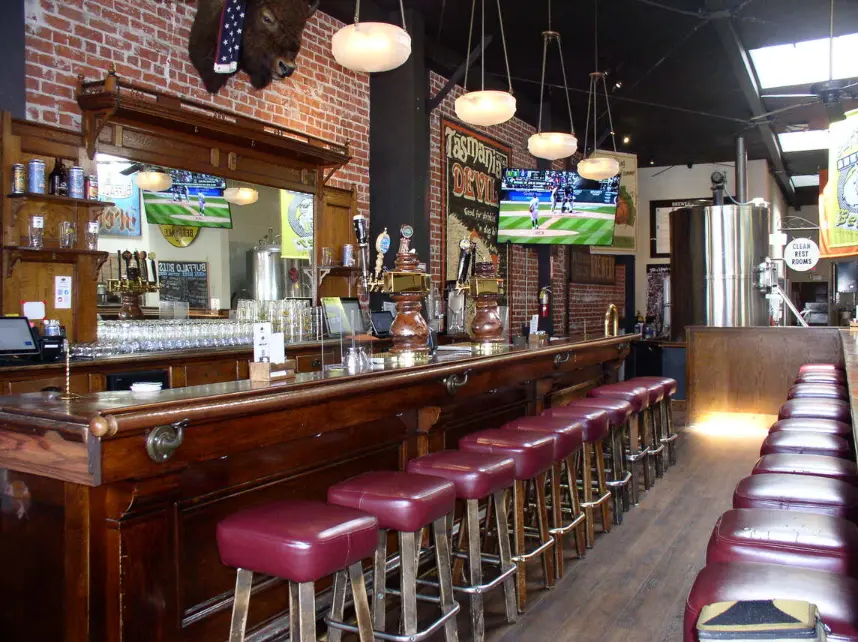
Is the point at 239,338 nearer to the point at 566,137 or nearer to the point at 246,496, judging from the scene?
the point at 246,496

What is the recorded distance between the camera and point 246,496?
2453mm

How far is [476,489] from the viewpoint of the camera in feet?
8.64

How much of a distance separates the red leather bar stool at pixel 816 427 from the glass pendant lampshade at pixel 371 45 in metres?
2.66

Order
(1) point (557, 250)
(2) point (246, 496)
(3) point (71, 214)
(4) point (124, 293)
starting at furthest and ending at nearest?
1. (1) point (557, 250)
2. (4) point (124, 293)
3. (3) point (71, 214)
4. (2) point (246, 496)

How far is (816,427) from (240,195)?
414 centimetres

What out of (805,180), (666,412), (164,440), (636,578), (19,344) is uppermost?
(805,180)

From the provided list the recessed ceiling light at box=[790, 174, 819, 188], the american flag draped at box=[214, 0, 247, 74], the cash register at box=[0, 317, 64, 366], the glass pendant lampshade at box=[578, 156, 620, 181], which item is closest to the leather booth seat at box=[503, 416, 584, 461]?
the cash register at box=[0, 317, 64, 366]

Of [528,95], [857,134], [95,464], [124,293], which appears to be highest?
[528,95]

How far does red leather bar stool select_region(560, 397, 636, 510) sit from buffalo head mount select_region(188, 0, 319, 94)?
2.97 meters

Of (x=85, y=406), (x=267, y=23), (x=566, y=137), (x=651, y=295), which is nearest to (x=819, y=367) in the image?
(x=566, y=137)

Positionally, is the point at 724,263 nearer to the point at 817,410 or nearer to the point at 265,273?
the point at 817,410

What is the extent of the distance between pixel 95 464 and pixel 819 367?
5.33 metres

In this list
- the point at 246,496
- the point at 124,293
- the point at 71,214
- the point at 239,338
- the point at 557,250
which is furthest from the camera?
the point at 557,250

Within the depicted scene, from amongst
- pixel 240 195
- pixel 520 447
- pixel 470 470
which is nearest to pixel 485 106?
pixel 240 195
